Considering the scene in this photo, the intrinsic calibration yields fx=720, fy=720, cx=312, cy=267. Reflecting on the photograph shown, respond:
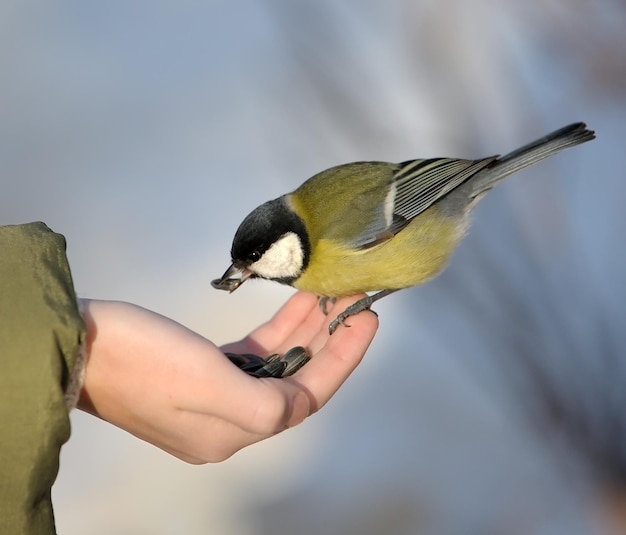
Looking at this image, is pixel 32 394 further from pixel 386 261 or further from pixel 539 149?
pixel 539 149

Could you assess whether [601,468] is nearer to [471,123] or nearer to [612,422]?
Answer: [612,422]

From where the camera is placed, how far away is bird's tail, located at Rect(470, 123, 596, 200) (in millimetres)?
1764

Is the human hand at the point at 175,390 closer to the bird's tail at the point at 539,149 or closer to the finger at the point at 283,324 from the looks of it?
the finger at the point at 283,324

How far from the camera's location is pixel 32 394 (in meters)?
0.87

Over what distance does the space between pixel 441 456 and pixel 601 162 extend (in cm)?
111

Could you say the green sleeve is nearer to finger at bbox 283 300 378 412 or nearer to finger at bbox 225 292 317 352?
finger at bbox 283 300 378 412

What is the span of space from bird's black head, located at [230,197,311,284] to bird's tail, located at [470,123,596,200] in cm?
53

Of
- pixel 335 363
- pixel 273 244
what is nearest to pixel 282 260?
pixel 273 244

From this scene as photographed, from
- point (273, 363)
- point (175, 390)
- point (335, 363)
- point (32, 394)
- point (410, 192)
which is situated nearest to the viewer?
point (32, 394)

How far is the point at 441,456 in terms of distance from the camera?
2.45 meters

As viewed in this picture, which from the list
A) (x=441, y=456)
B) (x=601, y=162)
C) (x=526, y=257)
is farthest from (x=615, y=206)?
(x=441, y=456)

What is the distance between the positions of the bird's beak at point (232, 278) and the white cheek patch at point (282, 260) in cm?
2

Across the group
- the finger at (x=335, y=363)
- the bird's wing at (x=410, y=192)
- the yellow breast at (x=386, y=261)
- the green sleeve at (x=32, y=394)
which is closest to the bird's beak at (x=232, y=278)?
the yellow breast at (x=386, y=261)

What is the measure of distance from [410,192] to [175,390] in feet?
3.11
